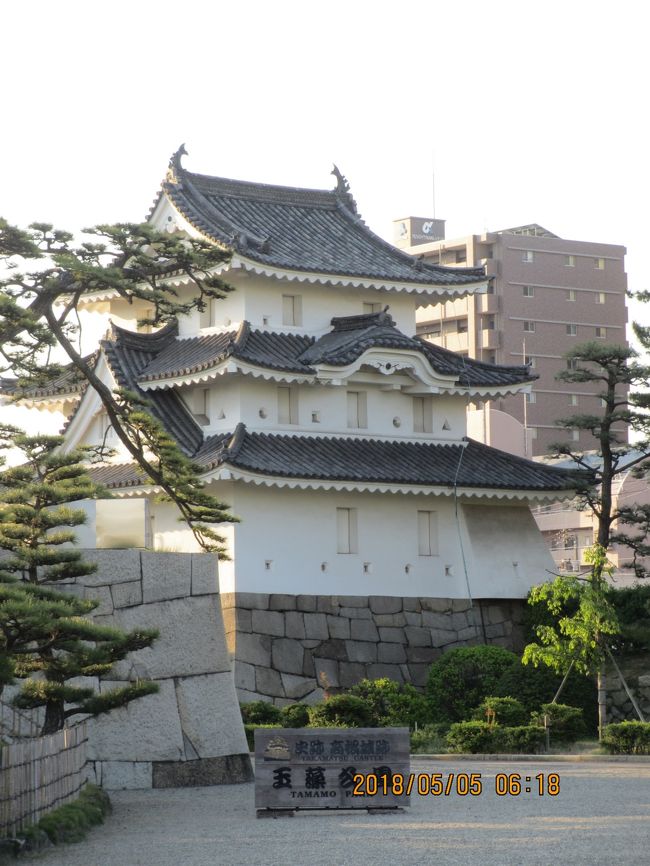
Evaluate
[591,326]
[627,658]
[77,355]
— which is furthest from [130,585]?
[591,326]

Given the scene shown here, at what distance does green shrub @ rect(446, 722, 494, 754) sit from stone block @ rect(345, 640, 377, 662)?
6.37 metres

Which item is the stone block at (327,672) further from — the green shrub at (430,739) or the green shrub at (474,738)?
the green shrub at (474,738)

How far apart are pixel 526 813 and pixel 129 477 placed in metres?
17.7

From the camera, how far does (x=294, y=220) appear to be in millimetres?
37844

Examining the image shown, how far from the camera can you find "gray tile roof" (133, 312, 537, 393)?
33.5m

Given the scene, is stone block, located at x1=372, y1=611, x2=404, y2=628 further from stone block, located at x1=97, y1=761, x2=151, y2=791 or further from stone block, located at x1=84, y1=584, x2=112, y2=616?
stone block, located at x1=84, y1=584, x2=112, y2=616

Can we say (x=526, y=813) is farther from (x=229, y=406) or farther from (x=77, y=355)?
(x=229, y=406)

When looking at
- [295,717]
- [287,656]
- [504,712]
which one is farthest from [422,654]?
[295,717]

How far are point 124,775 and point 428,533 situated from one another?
51.4 feet

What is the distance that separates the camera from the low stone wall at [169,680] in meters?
21.1

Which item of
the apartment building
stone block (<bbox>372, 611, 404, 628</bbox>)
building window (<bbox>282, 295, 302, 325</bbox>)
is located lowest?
stone block (<bbox>372, 611, 404, 628</bbox>)

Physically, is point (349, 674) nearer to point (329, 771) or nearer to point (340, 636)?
point (340, 636)

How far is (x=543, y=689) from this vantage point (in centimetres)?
3244

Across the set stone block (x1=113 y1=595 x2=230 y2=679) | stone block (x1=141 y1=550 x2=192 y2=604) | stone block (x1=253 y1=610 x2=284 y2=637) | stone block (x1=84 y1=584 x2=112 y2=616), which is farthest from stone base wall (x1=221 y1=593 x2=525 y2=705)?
stone block (x1=84 y1=584 x2=112 y2=616)
